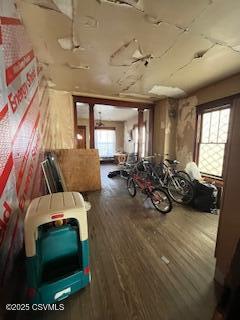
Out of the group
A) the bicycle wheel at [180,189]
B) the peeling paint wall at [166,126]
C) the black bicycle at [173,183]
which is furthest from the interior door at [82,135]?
the bicycle wheel at [180,189]

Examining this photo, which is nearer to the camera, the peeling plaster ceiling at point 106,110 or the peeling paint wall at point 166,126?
the peeling paint wall at point 166,126

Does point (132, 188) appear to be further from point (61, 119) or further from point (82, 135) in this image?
point (82, 135)

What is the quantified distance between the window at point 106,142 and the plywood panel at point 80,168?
4.91 metres

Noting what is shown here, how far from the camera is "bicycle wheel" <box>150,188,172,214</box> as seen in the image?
2628 mm

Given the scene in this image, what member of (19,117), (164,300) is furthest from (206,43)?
(164,300)

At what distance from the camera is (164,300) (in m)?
1.19

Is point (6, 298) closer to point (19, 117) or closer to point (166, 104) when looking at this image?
point (19, 117)

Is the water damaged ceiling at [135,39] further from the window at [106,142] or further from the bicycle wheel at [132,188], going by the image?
the window at [106,142]

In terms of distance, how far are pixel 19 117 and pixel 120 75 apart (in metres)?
1.99

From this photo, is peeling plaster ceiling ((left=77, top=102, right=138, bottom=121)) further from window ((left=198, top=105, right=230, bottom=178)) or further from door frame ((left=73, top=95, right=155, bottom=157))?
window ((left=198, top=105, right=230, bottom=178))

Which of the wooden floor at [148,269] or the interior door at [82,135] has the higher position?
the interior door at [82,135]

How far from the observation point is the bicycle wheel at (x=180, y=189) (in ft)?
9.75

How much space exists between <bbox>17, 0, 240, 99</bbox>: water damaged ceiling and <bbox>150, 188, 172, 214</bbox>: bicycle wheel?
2.10 m

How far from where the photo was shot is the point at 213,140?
325 centimetres
